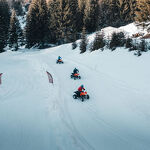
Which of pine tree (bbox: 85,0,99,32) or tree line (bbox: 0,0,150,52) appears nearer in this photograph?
tree line (bbox: 0,0,150,52)

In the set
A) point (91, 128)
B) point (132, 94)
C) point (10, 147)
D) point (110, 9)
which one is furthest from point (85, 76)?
point (110, 9)

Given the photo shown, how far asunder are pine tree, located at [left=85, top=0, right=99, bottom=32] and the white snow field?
3060 cm

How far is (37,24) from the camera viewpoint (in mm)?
31938

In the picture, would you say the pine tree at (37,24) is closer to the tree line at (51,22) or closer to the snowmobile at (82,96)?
the tree line at (51,22)

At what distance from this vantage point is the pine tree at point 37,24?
104 ft

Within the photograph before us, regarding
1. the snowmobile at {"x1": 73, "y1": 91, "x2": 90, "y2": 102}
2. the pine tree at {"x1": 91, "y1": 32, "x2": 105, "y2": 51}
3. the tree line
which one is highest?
the tree line

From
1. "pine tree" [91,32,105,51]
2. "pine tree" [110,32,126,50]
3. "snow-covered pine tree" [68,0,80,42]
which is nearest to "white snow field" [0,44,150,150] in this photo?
"pine tree" [110,32,126,50]

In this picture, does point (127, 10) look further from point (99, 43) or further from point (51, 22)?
point (99, 43)

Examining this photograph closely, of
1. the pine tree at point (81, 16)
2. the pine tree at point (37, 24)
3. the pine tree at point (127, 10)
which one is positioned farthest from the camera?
the pine tree at point (81, 16)

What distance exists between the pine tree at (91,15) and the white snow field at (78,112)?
30598mm

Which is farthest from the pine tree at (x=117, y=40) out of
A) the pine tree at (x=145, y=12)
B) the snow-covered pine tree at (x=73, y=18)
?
the snow-covered pine tree at (x=73, y=18)

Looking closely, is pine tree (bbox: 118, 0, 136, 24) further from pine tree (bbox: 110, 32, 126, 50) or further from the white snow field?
the white snow field

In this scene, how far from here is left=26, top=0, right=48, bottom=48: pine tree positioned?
31.8 meters

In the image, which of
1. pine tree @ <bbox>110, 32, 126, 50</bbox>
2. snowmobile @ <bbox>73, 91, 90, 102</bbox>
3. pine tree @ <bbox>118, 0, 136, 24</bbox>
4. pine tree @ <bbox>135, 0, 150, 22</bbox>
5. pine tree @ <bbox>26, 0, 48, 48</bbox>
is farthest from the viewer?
pine tree @ <bbox>118, 0, 136, 24</bbox>
